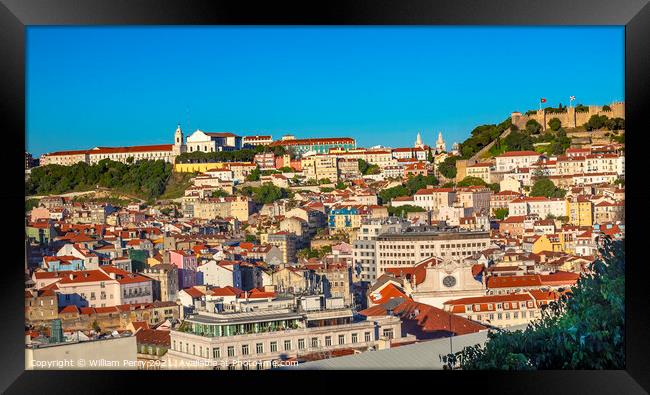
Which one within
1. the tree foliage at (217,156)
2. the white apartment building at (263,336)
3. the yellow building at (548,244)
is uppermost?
the tree foliage at (217,156)

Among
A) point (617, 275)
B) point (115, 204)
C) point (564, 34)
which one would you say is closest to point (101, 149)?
point (115, 204)

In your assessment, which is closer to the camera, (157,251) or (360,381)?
(360,381)

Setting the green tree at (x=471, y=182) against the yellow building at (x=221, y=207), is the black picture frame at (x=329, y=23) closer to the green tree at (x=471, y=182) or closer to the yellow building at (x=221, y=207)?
the yellow building at (x=221, y=207)

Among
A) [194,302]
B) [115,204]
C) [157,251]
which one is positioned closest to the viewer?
[194,302]

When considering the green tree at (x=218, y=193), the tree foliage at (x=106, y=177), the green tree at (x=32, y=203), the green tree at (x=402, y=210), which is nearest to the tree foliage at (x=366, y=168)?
the green tree at (x=402, y=210)

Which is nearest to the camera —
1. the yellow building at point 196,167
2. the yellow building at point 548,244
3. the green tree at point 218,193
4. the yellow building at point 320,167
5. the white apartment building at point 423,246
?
the yellow building at point 548,244

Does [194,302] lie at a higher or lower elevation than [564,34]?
lower
